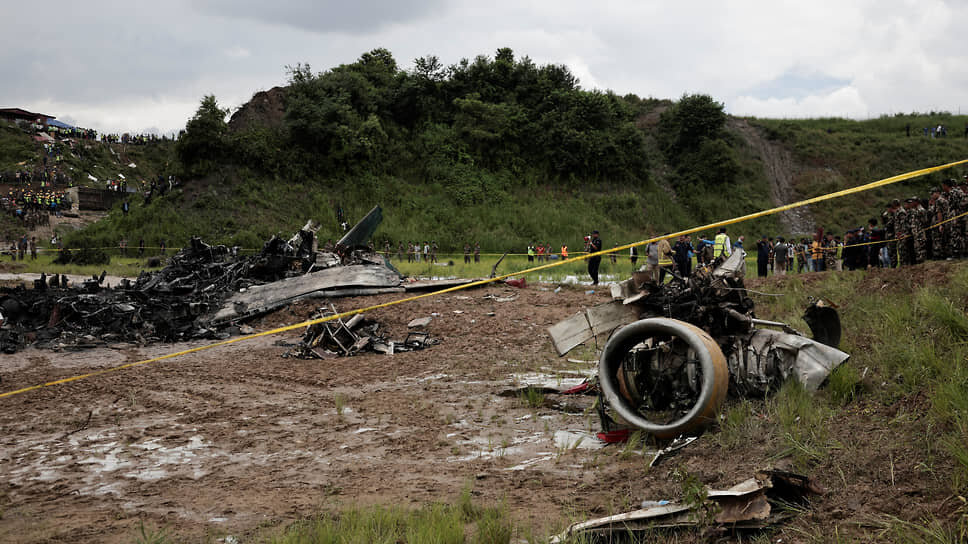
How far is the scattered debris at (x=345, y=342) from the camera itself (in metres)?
11.3

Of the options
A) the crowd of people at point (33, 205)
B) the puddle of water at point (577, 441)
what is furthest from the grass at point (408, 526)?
the crowd of people at point (33, 205)

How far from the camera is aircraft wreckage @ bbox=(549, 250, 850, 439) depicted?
5.50 m

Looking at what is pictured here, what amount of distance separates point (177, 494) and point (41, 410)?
436 cm

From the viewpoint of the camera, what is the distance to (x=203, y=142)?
4125 cm

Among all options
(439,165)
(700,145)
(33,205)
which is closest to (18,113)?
(33,205)

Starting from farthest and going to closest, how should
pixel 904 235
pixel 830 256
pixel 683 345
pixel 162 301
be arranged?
pixel 830 256 → pixel 162 301 → pixel 904 235 → pixel 683 345

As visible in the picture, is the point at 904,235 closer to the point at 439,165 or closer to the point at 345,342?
the point at 345,342

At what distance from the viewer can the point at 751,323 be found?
19.3 feet

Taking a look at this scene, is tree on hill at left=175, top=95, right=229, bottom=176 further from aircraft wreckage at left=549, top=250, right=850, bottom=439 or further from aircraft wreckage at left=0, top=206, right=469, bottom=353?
aircraft wreckage at left=549, top=250, right=850, bottom=439

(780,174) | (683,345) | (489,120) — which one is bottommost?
(683,345)

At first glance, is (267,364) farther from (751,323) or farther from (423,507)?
(751,323)

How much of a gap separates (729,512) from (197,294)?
603 inches

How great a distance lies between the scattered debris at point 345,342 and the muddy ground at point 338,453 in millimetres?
1044

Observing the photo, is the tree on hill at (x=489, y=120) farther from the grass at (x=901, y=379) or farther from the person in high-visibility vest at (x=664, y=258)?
the grass at (x=901, y=379)
